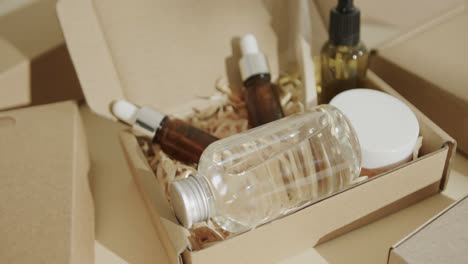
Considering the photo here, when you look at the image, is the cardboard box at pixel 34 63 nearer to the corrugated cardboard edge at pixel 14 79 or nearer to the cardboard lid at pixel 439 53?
the corrugated cardboard edge at pixel 14 79

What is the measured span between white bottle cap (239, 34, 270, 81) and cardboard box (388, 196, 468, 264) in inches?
9.3

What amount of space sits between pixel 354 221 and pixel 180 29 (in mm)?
273

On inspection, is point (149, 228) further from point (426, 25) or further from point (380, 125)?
point (426, 25)

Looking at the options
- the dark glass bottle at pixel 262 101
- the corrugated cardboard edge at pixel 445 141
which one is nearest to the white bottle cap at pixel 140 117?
the dark glass bottle at pixel 262 101

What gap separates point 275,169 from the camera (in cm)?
38

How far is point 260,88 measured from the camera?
490 millimetres

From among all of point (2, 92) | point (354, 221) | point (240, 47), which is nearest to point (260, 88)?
point (240, 47)

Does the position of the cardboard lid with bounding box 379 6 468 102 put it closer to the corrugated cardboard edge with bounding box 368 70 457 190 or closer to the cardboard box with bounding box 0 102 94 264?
the corrugated cardboard edge with bounding box 368 70 457 190

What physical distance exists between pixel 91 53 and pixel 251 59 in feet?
0.55

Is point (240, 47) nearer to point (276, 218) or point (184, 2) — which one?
point (184, 2)

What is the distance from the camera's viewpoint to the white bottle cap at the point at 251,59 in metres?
0.49

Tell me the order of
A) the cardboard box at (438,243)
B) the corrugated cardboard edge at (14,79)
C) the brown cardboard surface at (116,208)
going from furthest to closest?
the corrugated cardboard edge at (14,79)
the brown cardboard surface at (116,208)
the cardboard box at (438,243)

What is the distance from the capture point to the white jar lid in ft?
1.28

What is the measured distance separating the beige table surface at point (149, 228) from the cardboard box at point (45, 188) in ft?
0.07
